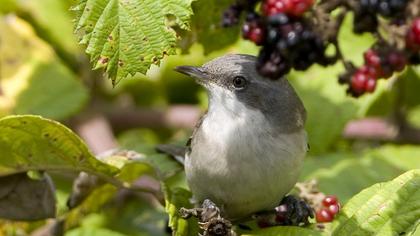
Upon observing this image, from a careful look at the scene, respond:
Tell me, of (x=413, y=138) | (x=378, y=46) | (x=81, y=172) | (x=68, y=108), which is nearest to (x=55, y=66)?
(x=68, y=108)

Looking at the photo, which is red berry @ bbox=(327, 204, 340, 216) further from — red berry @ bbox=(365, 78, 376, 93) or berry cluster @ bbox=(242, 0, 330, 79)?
berry cluster @ bbox=(242, 0, 330, 79)

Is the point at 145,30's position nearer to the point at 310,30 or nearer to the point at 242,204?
the point at 310,30

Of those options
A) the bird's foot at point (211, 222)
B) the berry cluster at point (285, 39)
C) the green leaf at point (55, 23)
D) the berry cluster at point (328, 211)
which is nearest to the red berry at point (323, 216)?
the berry cluster at point (328, 211)

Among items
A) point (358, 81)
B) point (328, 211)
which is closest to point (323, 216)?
point (328, 211)

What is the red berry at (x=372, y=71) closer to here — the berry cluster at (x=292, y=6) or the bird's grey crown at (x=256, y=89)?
the berry cluster at (x=292, y=6)

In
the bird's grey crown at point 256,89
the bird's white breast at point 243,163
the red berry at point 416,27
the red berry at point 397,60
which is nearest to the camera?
the red berry at point 416,27
